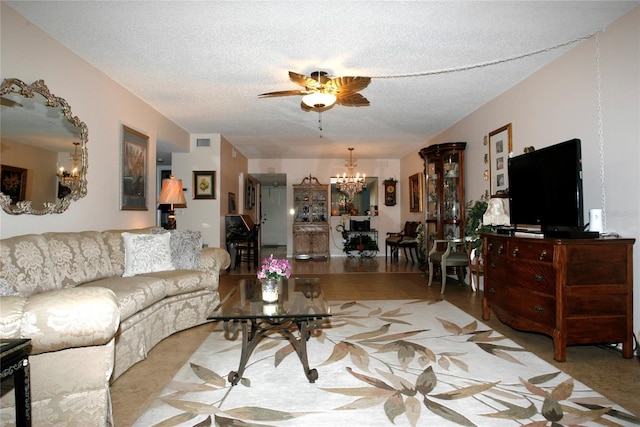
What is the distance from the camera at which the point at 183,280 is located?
10.8 ft

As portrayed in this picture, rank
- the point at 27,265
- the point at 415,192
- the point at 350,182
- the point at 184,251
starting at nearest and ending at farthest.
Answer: the point at 27,265 < the point at 184,251 < the point at 415,192 < the point at 350,182

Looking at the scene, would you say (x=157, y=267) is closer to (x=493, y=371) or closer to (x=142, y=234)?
(x=142, y=234)

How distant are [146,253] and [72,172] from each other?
0.97 meters

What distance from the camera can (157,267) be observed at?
3.44 metres

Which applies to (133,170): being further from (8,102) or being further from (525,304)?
(525,304)

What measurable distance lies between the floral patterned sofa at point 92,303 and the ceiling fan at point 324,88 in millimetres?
1823

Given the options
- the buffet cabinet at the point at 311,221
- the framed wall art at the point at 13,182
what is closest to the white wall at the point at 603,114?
the framed wall art at the point at 13,182

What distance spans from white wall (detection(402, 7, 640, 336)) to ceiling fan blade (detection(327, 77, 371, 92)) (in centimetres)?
186

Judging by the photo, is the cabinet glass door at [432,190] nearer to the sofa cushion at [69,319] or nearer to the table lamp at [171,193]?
the table lamp at [171,193]

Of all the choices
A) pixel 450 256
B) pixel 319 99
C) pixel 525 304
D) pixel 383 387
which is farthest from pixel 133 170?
pixel 525 304

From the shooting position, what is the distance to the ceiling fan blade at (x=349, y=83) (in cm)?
326

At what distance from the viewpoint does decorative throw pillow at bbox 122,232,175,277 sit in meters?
3.35

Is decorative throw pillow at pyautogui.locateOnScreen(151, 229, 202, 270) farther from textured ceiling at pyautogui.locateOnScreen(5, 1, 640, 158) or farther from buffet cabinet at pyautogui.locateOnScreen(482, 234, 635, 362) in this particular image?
buffet cabinet at pyautogui.locateOnScreen(482, 234, 635, 362)

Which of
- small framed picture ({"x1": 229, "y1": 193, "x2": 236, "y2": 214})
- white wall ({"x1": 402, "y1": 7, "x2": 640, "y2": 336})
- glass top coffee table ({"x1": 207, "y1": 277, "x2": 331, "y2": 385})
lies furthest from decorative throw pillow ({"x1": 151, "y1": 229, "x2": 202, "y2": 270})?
small framed picture ({"x1": 229, "y1": 193, "x2": 236, "y2": 214})
